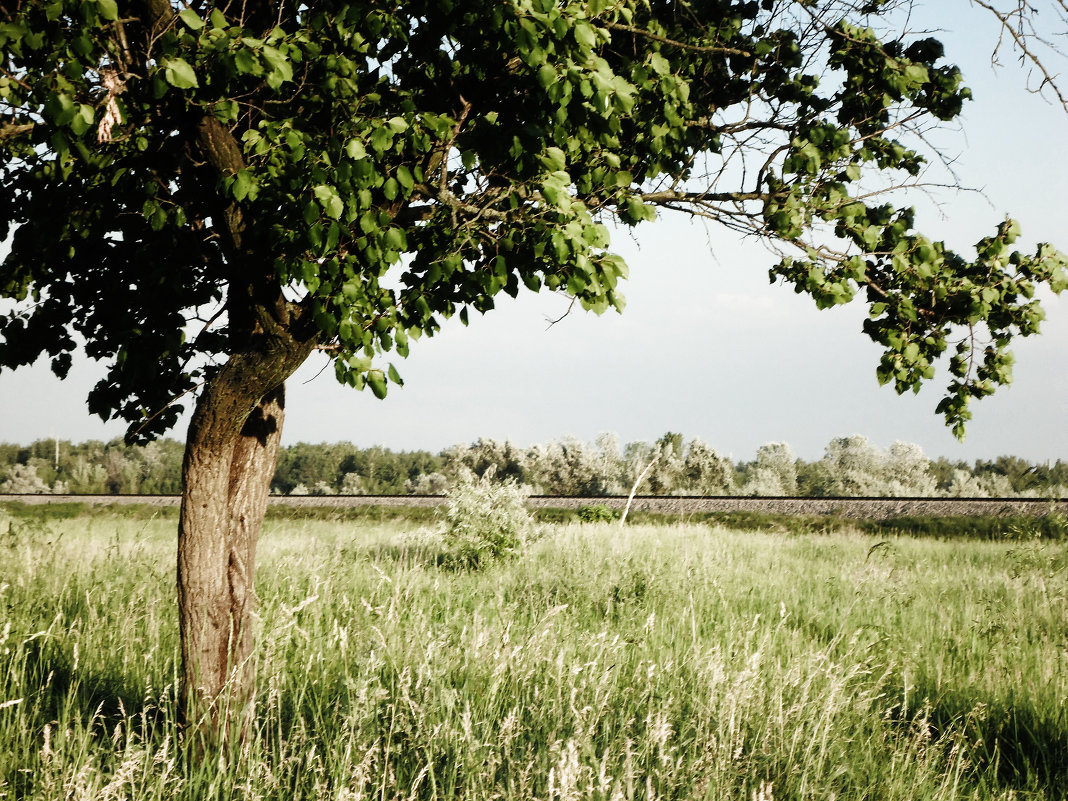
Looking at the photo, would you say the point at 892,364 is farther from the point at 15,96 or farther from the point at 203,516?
the point at 15,96

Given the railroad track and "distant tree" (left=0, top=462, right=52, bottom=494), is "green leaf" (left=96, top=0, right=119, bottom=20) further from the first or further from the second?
"distant tree" (left=0, top=462, right=52, bottom=494)

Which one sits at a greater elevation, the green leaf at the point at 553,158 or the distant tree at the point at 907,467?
the green leaf at the point at 553,158

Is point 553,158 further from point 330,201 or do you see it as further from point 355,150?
point 330,201

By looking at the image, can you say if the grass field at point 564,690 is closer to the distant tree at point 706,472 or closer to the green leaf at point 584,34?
the green leaf at point 584,34

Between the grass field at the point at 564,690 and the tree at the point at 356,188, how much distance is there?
52 cm

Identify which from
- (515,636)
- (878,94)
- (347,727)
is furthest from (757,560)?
(347,727)

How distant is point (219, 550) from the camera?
374 cm

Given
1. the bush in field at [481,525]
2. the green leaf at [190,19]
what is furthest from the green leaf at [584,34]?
the bush in field at [481,525]

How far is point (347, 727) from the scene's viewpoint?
3045 mm

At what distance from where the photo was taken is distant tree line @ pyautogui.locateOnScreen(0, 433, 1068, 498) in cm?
5725

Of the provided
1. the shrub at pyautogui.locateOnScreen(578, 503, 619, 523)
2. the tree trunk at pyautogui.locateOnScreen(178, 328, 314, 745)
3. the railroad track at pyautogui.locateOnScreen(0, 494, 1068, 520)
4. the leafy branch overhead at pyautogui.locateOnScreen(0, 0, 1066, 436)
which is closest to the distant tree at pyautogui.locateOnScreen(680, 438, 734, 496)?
the railroad track at pyautogui.locateOnScreen(0, 494, 1068, 520)

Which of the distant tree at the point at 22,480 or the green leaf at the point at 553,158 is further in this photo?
the distant tree at the point at 22,480

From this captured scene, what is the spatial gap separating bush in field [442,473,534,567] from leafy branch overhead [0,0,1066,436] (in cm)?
691

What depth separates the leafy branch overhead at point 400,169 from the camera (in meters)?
2.78
